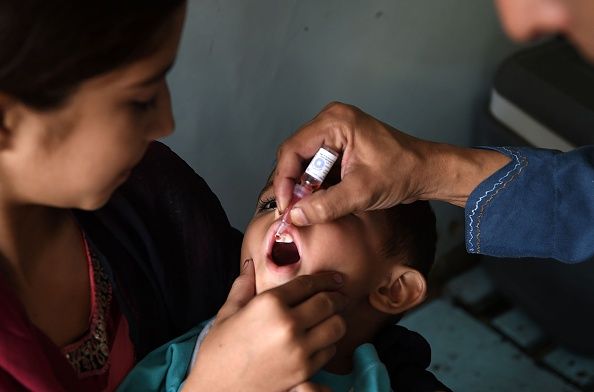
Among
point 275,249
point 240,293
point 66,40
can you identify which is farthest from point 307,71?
point 66,40

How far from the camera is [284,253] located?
1423 millimetres

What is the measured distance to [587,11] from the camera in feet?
2.58

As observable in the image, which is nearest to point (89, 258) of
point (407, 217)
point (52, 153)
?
point (52, 153)

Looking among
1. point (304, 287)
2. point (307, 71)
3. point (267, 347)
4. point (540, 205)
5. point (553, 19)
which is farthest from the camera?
point (307, 71)

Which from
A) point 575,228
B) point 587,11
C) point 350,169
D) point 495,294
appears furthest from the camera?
point 495,294

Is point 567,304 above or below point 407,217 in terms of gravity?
below

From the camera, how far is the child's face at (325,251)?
1.37m

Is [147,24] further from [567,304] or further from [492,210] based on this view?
[567,304]

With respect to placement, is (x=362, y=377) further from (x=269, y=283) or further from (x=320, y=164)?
(x=320, y=164)

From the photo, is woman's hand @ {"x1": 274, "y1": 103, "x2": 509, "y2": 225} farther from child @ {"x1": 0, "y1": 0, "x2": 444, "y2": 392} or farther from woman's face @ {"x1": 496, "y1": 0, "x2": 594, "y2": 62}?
woman's face @ {"x1": 496, "y1": 0, "x2": 594, "y2": 62}

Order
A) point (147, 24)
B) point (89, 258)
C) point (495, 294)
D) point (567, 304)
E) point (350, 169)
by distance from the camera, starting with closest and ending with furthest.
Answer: point (147, 24)
point (89, 258)
point (350, 169)
point (567, 304)
point (495, 294)

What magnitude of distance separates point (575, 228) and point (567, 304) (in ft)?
2.68

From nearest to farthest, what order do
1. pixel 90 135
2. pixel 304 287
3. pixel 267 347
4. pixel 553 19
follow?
pixel 553 19 < pixel 90 135 < pixel 267 347 < pixel 304 287

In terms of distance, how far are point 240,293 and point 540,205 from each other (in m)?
0.57
